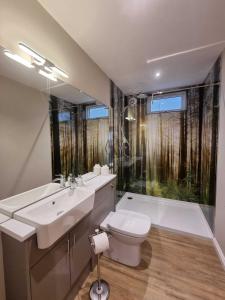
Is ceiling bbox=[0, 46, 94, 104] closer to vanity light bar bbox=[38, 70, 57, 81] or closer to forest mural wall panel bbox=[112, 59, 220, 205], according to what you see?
vanity light bar bbox=[38, 70, 57, 81]

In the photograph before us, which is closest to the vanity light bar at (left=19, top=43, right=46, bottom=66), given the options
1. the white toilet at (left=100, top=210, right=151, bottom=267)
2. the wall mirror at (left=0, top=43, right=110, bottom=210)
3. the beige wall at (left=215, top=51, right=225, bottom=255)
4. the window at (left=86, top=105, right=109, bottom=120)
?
the wall mirror at (left=0, top=43, right=110, bottom=210)

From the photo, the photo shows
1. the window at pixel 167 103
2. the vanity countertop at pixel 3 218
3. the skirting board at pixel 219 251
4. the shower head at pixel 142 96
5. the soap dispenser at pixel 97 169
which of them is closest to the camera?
the vanity countertop at pixel 3 218

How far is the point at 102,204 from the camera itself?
184cm

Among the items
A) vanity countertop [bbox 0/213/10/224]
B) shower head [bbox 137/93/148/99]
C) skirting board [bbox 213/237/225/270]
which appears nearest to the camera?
vanity countertop [bbox 0/213/10/224]

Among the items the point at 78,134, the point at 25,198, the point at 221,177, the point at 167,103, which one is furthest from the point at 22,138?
the point at 167,103

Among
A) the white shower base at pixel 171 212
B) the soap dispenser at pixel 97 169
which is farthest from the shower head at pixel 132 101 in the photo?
the white shower base at pixel 171 212

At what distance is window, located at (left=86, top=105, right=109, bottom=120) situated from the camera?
212 centimetres

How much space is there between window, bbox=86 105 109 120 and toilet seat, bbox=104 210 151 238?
1447 millimetres

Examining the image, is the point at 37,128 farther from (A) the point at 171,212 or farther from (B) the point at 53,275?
(A) the point at 171,212

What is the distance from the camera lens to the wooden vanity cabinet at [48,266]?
0.91 m

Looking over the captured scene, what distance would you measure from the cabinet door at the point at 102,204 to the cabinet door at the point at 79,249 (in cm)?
15

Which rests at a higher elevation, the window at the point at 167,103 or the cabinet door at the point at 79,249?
the window at the point at 167,103

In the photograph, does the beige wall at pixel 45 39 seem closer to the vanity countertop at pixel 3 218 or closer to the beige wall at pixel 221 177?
the vanity countertop at pixel 3 218

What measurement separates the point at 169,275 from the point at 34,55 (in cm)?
252
